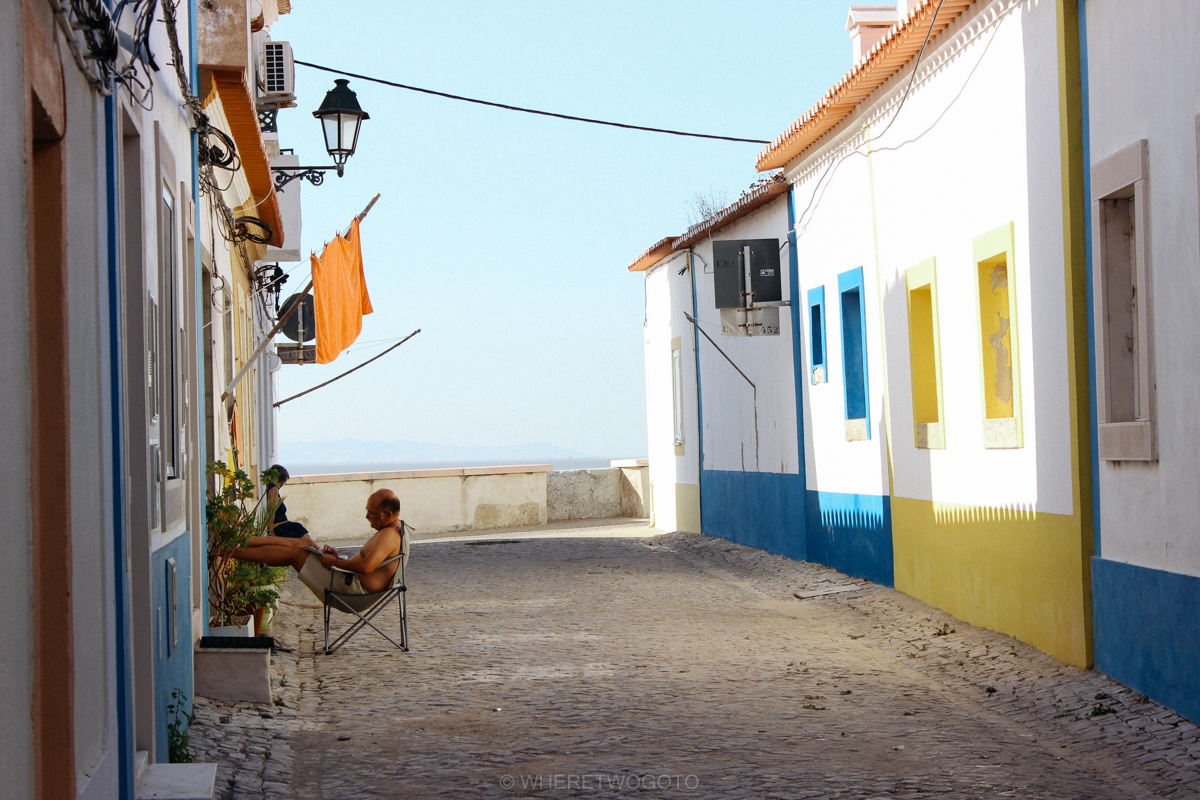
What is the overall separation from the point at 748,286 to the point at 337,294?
5.71 metres

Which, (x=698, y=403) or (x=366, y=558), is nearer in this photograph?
(x=366, y=558)

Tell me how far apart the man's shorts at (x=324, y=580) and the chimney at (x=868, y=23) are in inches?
370

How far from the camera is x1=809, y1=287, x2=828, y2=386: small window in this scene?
14070 mm

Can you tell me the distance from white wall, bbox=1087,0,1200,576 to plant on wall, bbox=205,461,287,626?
17.6 ft

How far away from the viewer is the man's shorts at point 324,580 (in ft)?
29.0

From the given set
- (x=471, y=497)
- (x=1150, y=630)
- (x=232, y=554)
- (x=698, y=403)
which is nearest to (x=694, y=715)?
(x=1150, y=630)

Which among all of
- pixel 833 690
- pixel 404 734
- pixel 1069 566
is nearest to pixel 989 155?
pixel 1069 566

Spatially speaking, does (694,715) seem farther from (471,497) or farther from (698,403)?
(471,497)

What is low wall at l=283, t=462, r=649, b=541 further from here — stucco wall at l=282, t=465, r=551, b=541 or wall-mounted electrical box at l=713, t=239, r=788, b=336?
wall-mounted electrical box at l=713, t=239, r=788, b=336

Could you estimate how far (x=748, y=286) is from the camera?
1517 centimetres

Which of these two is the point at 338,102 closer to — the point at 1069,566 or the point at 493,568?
the point at 493,568

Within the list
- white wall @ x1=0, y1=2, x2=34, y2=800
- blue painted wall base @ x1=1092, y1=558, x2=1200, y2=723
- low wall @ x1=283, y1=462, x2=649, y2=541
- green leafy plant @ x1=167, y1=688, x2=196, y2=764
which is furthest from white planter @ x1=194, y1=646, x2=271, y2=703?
low wall @ x1=283, y1=462, x2=649, y2=541

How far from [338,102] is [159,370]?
6503 mm

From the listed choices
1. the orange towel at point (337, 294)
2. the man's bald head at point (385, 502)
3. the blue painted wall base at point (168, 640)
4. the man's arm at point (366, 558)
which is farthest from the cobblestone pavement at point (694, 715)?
the orange towel at point (337, 294)
